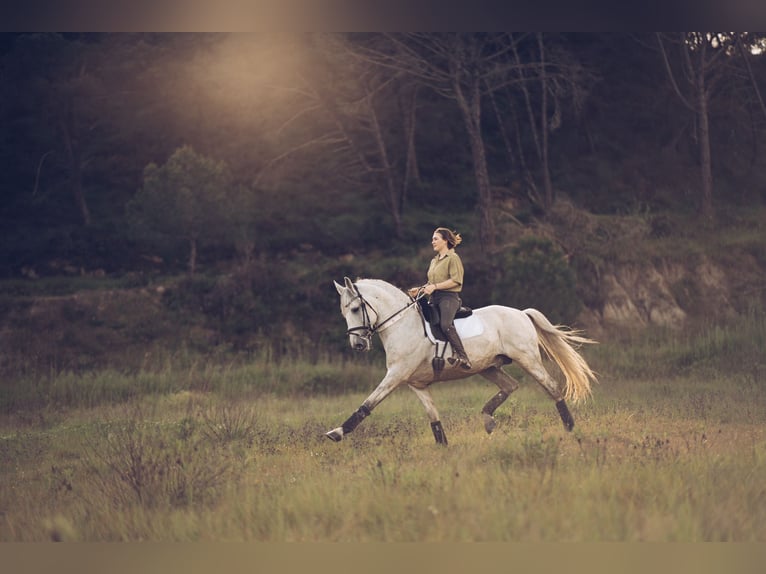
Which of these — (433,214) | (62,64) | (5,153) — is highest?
(62,64)

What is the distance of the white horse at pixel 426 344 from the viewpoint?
7.83m

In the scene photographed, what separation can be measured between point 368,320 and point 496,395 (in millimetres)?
1651

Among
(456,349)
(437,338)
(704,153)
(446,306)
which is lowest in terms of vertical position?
(456,349)

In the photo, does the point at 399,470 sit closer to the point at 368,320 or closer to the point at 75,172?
the point at 368,320

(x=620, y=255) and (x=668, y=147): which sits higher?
(x=668, y=147)

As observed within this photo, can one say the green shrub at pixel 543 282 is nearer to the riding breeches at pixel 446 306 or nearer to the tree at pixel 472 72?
the tree at pixel 472 72

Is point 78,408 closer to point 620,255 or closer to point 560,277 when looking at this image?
point 560,277

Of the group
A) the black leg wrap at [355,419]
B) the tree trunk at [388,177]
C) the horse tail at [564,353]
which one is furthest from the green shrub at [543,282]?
the black leg wrap at [355,419]

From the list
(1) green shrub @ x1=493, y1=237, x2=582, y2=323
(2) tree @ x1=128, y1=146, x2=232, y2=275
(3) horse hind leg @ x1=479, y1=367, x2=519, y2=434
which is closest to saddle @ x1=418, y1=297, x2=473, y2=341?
(3) horse hind leg @ x1=479, y1=367, x2=519, y2=434

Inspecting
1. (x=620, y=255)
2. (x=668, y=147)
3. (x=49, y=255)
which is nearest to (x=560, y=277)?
(x=620, y=255)

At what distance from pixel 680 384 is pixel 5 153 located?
741 inches

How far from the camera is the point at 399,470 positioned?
6.58 m

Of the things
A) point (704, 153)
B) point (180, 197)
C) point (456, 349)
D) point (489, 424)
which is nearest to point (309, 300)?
point (180, 197)

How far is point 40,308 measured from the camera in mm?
16094
